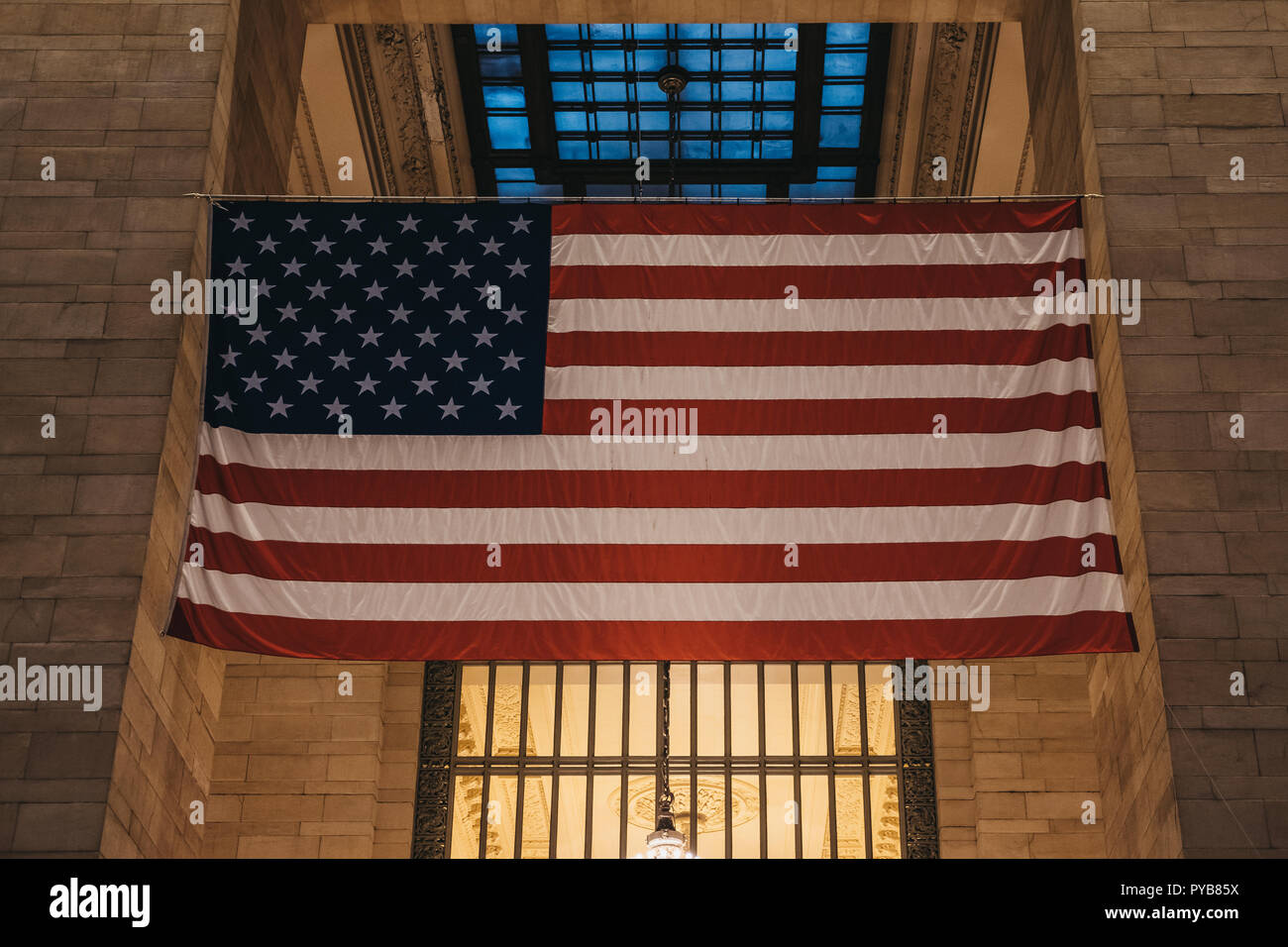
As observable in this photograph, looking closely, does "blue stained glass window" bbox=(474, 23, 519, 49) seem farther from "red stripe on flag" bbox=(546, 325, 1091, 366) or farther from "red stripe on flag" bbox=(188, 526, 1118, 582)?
"red stripe on flag" bbox=(188, 526, 1118, 582)

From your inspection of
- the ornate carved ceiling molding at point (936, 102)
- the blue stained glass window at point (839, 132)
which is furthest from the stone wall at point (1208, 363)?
the blue stained glass window at point (839, 132)

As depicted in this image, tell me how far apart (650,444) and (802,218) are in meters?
2.49

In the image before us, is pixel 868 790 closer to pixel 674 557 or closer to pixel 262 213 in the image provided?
pixel 674 557

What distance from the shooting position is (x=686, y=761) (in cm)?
2038

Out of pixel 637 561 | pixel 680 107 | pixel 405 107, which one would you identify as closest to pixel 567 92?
pixel 680 107

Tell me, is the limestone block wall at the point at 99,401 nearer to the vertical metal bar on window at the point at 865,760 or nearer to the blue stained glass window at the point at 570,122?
the blue stained glass window at the point at 570,122

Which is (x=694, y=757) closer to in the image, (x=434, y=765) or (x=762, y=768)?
(x=762, y=768)

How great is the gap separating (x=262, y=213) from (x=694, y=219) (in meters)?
3.62

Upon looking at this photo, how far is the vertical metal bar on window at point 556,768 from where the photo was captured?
20.0 meters

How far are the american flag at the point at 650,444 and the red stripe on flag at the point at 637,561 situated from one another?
0.02 meters

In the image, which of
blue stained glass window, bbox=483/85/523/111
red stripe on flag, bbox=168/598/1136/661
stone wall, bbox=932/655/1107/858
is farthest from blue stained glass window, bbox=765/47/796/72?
red stripe on flag, bbox=168/598/1136/661
